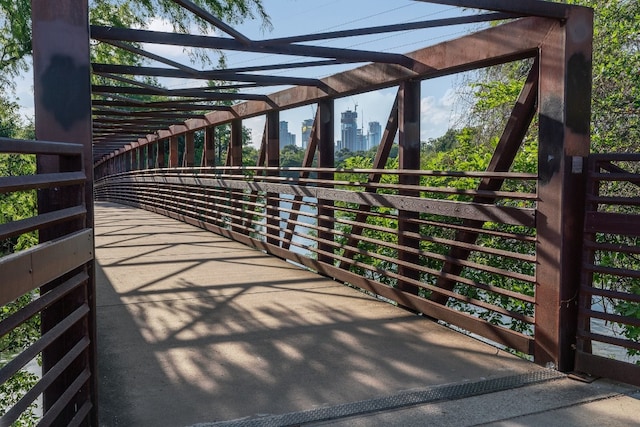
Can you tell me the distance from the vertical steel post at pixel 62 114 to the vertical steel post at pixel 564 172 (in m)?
2.81

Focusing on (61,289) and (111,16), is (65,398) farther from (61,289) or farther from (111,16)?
(111,16)

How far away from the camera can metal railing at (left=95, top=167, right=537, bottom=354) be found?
173 inches

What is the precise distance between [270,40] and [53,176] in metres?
3.48

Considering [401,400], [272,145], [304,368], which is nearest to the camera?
[401,400]

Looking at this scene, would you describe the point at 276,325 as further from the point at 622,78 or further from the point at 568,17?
the point at 622,78

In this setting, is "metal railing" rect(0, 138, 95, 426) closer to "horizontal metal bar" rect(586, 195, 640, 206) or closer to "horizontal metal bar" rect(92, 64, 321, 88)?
"horizontal metal bar" rect(586, 195, 640, 206)

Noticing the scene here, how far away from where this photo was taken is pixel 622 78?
7.59m

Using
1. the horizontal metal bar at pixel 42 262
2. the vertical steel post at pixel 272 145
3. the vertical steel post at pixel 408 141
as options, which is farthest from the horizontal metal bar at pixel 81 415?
the vertical steel post at pixel 272 145

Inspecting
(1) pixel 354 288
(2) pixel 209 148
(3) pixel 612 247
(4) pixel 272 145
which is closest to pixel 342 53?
(1) pixel 354 288

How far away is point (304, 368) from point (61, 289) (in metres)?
1.92

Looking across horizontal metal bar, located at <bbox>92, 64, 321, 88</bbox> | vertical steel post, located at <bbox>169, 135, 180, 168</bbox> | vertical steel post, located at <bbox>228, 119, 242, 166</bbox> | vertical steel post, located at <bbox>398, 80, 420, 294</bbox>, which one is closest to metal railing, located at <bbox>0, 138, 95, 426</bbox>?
vertical steel post, located at <bbox>398, 80, 420, 294</bbox>

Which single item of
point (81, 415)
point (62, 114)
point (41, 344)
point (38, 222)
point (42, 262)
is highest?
point (62, 114)

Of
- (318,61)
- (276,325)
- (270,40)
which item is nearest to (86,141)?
(276,325)

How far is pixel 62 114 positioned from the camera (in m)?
2.79
